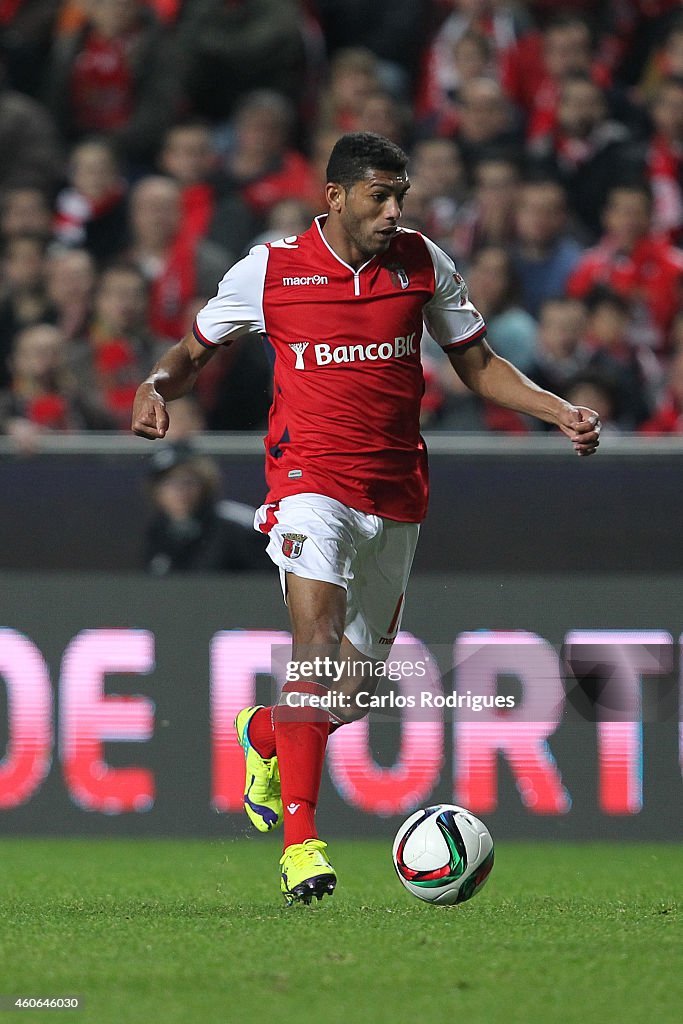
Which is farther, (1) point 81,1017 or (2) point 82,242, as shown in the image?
(2) point 82,242

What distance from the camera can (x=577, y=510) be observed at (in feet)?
28.3

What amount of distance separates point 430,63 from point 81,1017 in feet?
32.7

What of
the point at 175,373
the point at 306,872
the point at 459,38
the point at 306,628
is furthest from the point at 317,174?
the point at 306,872

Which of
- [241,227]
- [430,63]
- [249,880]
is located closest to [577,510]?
[249,880]

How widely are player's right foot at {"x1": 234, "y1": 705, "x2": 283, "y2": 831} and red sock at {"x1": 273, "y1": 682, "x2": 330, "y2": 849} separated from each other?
1.33 feet

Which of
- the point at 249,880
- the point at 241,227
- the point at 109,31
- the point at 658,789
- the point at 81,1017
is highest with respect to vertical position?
the point at 109,31

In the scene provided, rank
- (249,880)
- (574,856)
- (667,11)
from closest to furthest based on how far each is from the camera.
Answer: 1. (249,880)
2. (574,856)
3. (667,11)

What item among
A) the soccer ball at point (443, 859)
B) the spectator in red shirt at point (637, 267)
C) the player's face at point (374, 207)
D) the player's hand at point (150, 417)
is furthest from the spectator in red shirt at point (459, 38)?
the soccer ball at point (443, 859)

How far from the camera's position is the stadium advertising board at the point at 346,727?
28.5 feet

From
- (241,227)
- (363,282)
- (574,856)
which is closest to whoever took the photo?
(363,282)

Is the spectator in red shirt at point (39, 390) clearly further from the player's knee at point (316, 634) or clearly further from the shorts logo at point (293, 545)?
the player's knee at point (316, 634)

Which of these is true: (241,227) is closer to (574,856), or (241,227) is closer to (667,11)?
(667,11)

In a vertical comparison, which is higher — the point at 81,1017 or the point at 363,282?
the point at 363,282

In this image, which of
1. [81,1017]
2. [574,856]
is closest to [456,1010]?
[81,1017]
